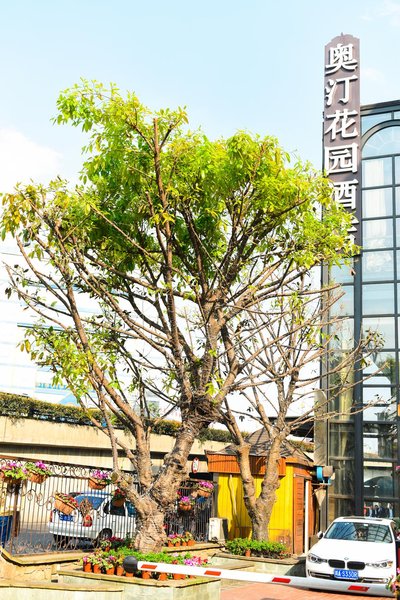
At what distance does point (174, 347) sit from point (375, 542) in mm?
6479

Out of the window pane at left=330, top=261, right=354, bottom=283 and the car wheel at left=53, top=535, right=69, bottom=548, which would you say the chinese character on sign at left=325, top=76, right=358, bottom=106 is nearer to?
the window pane at left=330, top=261, right=354, bottom=283

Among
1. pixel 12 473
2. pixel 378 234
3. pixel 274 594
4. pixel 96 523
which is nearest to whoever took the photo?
pixel 12 473

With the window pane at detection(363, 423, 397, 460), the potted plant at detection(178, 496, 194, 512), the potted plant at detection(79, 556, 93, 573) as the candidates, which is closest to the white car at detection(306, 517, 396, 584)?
the potted plant at detection(178, 496, 194, 512)

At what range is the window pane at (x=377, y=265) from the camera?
2602 centimetres

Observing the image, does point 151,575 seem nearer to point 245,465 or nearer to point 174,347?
point 174,347

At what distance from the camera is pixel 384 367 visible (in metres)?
25.1

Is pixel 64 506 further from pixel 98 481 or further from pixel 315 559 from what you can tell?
pixel 315 559

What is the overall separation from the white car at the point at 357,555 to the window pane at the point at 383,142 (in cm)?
1637

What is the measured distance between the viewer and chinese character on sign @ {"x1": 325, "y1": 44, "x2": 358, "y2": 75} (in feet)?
88.1

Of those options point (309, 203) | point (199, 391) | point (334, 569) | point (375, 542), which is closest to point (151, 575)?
point (199, 391)

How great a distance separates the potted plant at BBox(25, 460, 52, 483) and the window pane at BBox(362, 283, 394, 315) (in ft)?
52.1

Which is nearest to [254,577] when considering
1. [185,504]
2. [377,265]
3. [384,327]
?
[185,504]

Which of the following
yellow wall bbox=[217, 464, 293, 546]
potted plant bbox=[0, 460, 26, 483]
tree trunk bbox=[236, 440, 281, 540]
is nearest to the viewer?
potted plant bbox=[0, 460, 26, 483]

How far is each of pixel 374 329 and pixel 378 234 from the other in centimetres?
377
